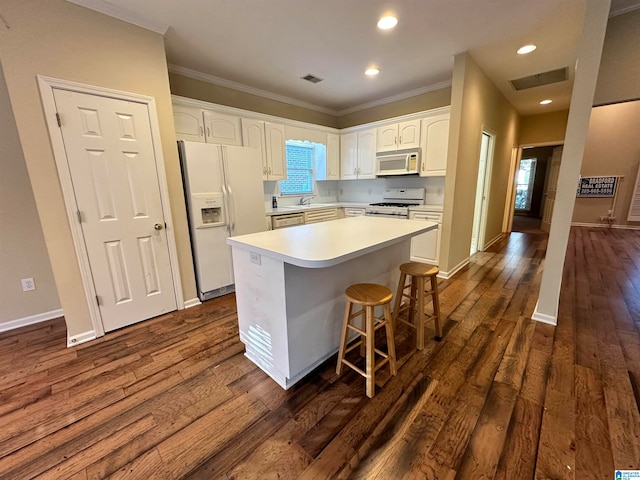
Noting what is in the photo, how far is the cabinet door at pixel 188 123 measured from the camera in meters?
3.06

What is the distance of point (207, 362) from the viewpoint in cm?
199

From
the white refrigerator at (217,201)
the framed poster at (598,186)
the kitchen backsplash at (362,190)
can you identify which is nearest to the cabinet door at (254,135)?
the white refrigerator at (217,201)

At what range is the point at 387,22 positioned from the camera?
2.38m

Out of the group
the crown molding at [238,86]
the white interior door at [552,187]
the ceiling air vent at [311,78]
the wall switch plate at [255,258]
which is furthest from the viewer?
the white interior door at [552,187]

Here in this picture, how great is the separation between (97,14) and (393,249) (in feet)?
10.1

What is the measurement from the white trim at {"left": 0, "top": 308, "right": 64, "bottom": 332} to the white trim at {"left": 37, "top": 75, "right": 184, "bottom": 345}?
798 mm

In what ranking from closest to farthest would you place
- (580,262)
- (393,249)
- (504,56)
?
(393,249) → (504,56) → (580,262)

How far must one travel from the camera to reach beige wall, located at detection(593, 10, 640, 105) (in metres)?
2.44

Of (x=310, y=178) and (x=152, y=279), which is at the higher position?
(x=310, y=178)

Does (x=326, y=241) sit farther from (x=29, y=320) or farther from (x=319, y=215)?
(x=29, y=320)

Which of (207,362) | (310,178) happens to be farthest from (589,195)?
(207,362)

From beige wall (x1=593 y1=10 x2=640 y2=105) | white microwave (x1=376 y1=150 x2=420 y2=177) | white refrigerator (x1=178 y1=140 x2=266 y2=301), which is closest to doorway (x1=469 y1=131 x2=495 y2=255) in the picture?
white microwave (x1=376 y1=150 x2=420 y2=177)

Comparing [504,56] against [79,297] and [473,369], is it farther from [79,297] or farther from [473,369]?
[79,297]

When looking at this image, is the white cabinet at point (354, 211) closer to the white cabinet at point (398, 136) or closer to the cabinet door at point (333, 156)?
the cabinet door at point (333, 156)
